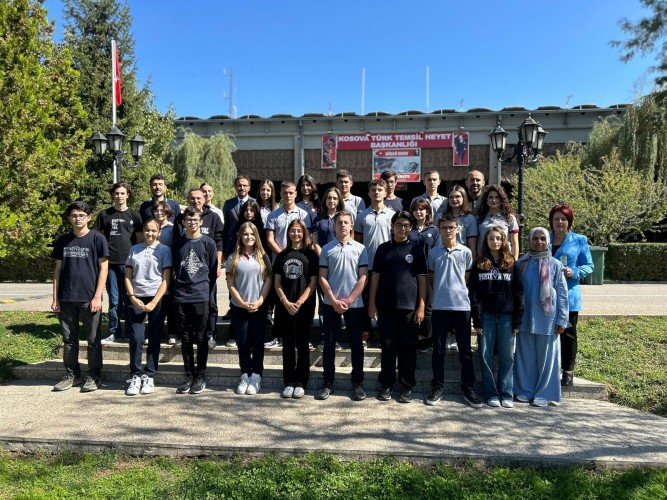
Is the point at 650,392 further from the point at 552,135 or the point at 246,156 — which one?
the point at 246,156

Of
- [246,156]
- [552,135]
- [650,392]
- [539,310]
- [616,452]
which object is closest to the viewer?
[616,452]

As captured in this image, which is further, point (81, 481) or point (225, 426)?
point (225, 426)

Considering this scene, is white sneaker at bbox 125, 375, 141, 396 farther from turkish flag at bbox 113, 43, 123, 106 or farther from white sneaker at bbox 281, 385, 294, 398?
turkish flag at bbox 113, 43, 123, 106

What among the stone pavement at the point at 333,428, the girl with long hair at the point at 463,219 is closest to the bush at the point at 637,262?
the stone pavement at the point at 333,428

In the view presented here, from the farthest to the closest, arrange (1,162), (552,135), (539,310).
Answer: (552,135) → (1,162) → (539,310)

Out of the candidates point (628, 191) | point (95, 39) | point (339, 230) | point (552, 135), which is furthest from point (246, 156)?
point (339, 230)

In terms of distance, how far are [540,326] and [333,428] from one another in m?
2.44

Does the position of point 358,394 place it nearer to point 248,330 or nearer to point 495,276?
point 248,330

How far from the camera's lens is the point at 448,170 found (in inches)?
1210

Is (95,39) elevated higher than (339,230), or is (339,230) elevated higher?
(95,39)

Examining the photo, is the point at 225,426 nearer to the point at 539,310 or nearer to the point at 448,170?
the point at 539,310

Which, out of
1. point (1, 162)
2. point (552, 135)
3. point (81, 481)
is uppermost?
point (552, 135)

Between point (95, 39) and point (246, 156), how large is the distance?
12266mm

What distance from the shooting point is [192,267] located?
217 inches
